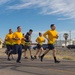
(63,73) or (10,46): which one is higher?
(10,46)

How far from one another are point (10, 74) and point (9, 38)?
881cm

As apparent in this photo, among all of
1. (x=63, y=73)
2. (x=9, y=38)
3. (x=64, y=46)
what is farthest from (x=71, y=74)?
(x=64, y=46)

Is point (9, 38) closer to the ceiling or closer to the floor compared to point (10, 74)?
closer to the ceiling

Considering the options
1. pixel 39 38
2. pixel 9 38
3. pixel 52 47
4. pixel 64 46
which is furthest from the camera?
pixel 64 46

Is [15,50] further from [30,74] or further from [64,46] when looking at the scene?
[64,46]

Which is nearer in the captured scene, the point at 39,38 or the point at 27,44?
the point at 27,44

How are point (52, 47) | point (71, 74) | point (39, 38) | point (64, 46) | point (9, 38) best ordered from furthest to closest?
1. point (64, 46)
2. point (39, 38)
3. point (9, 38)
4. point (52, 47)
5. point (71, 74)

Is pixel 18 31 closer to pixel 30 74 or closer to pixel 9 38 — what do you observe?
pixel 9 38

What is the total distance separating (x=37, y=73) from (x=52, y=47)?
506cm

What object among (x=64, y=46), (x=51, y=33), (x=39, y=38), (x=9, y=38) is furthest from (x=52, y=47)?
(x=64, y=46)

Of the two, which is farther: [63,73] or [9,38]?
[9,38]

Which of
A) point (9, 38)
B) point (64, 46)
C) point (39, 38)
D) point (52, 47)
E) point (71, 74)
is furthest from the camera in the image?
point (64, 46)

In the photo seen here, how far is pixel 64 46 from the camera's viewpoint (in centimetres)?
7188

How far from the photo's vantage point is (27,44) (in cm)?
2095
